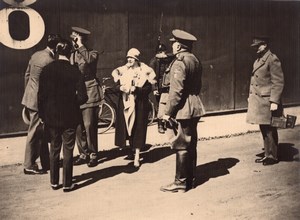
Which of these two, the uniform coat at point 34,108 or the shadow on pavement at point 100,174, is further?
the uniform coat at point 34,108

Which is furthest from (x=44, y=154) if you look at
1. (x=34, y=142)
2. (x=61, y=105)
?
(x=61, y=105)

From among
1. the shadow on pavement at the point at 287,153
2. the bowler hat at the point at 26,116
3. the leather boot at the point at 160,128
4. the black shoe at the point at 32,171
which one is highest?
the bowler hat at the point at 26,116

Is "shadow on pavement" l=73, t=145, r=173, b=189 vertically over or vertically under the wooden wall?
under

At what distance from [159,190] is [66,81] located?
1.86m

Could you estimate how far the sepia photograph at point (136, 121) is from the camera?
612cm

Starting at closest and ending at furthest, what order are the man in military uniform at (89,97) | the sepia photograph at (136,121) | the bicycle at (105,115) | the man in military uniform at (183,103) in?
1. the sepia photograph at (136,121)
2. the man in military uniform at (183,103)
3. the man in military uniform at (89,97)
4. the bicycle at (105,115)

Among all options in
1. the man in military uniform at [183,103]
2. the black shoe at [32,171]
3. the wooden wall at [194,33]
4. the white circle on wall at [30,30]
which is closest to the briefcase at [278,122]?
the man in military uniform at [183,103]

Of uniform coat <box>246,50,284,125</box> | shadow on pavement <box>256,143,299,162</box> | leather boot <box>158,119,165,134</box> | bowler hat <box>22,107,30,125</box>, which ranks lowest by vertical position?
shadow on pavement <box>256,143,299,162</box>

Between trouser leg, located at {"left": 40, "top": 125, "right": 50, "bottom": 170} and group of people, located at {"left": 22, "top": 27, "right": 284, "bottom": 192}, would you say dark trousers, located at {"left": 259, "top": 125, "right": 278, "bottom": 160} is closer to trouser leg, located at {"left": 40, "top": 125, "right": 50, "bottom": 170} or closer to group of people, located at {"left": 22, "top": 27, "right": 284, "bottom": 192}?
group of people, located at {"left": 22, "top": 27, "right": 284, "bottom": 192}

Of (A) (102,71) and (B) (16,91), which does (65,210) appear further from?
(A) (102,71)

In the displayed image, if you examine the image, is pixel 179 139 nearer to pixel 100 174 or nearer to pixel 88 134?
pixel 100 174

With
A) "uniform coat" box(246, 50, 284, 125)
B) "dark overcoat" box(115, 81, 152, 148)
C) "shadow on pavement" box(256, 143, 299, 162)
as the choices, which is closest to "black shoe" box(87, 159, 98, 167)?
"dark overcoat" box(115, 81, 152, 148)

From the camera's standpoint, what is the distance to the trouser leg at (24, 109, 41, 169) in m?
7.18

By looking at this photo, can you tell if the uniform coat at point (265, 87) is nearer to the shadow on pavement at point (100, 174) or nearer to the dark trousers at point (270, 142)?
the dark trousers at point (270, 142)
